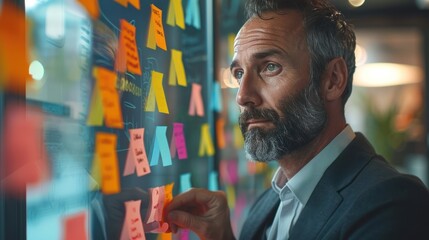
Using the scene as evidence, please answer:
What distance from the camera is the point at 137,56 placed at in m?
1.30

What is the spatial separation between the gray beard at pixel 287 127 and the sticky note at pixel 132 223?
1.18 ft

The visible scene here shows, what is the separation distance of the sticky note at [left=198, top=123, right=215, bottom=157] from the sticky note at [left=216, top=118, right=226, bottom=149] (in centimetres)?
11

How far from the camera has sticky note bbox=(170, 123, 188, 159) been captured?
1565mm

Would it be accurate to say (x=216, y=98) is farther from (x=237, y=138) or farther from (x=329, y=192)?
(x=329, y=192)

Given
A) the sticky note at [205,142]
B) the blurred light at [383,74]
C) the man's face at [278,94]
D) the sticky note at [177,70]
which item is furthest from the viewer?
the blurred light at [383,74]

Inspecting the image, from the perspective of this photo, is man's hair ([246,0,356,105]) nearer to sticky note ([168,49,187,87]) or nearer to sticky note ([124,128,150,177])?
sticky note ([168,49,187,87])

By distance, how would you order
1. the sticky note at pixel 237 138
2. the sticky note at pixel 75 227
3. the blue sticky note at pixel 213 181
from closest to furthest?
the sticky note at pixel 75 227
the blue sticky note at pixel 213 181
the sticky note at pixel 237 138

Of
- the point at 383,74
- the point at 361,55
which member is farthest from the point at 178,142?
the point at 383,74

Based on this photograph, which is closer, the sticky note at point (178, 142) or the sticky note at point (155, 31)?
the sticky note at point (155, 31)

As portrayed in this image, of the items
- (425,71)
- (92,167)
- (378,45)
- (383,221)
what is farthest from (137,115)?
(378,45)

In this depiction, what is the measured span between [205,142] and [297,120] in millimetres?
586

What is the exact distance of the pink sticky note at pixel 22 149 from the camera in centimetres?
85

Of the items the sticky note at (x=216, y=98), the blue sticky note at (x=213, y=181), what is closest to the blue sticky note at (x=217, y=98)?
the sticky note at (x=216, y=98)

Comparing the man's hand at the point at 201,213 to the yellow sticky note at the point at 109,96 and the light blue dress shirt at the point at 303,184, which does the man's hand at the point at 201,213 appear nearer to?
the light blue dress shirt at the point at 303,184
